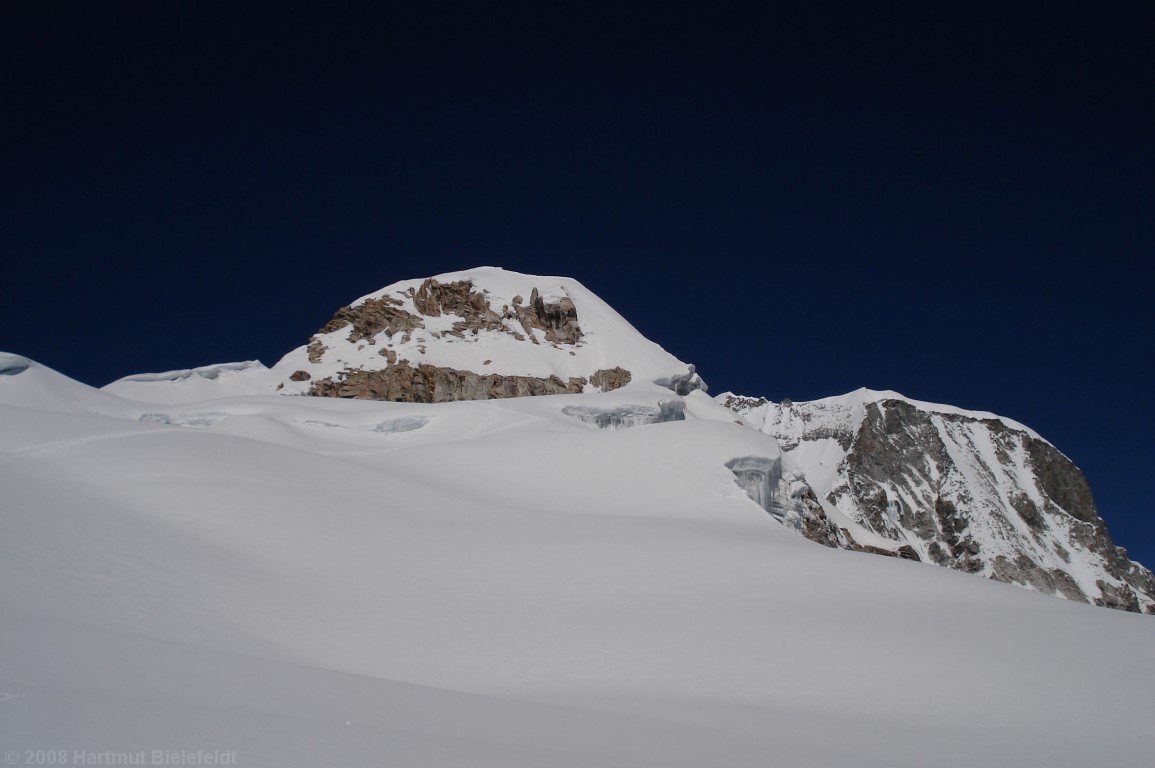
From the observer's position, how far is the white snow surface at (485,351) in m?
59.8

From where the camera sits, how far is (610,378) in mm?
66500

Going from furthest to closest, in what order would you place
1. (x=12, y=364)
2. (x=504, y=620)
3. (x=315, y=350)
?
(x=315, y=350) < (x=12, y=364) < (x=504, y=620)

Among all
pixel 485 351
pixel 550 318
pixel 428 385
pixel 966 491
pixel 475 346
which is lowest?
pixel 966 491

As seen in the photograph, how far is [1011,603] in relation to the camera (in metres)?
12.0

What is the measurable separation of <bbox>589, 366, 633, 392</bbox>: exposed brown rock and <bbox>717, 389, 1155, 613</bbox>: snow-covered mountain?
264 feet

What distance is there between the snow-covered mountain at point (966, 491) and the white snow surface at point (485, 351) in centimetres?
7564

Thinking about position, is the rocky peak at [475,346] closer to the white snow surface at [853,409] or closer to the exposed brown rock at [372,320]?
the exposed brown rock at [372,320]

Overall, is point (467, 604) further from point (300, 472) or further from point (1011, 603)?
point (1011, 603)

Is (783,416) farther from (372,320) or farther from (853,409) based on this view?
Result: (372,320)

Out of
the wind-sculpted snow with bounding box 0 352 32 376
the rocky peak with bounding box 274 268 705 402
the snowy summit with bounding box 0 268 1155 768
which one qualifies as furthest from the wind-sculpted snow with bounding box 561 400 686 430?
the wind-sculpted snow with bounding box 0 352 32 376

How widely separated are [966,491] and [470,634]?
165957mm

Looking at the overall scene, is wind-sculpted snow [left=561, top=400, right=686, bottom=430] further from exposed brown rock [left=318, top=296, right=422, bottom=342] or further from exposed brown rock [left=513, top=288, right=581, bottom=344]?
exposed brown rock [left=318, top=296, right=422, bottom=342]

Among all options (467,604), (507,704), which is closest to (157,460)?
(467,604)

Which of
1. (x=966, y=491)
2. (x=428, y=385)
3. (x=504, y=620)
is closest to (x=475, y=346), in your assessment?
(x=428, y=385)
